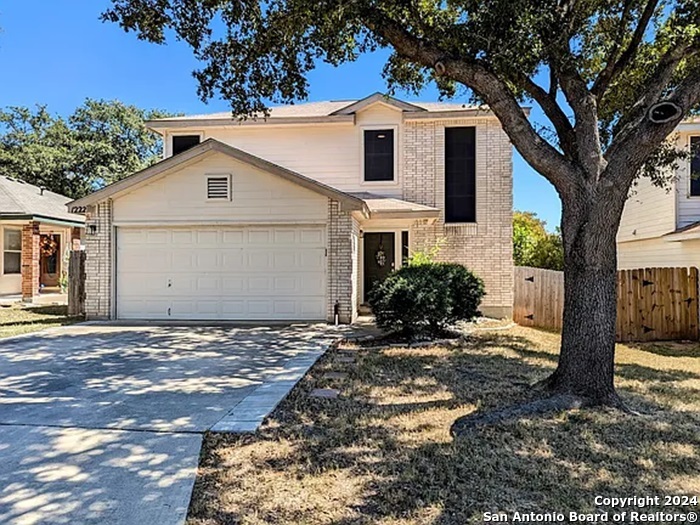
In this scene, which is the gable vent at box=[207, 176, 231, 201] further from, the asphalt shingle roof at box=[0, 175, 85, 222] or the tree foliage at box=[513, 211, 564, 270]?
the tree foliage at box=[513, 211, 564, 270]

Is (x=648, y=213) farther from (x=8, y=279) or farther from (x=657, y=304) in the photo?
(x=8, y=279)

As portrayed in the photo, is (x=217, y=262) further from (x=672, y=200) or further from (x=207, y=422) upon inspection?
(x=672, y=200)

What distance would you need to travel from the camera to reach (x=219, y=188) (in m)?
11.7

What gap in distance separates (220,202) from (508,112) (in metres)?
7.86

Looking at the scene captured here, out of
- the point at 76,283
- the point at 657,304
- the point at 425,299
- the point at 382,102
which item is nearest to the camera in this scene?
the point at 425,299

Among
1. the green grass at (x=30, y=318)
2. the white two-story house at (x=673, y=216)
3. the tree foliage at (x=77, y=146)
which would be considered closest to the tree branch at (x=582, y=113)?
the white two-story house at (x=673, y=216)

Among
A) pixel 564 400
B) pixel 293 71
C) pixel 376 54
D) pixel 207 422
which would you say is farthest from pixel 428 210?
pixel 207 422

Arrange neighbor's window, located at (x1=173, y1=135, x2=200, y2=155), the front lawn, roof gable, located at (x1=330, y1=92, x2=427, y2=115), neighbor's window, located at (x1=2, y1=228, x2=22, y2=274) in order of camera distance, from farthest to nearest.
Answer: neighbor's window, located at (x1=2, y1=228, x2=22, y2=274) < neighbor's window, located at (x1=173, y1=135, x2=200, y2=155) < roof gable, located at (x1=330, y1=92, x2=427, y2=115) < the front lawn

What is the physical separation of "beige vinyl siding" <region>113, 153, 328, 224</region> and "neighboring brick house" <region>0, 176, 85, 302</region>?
6.64 m

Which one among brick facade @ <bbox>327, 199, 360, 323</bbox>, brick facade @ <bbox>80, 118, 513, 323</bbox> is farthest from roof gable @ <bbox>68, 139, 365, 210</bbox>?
brick facade @ <bbox>80, 118, 513, 323</bbox>

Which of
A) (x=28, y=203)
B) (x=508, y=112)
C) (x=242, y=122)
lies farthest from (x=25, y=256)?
(x=508, y=112)

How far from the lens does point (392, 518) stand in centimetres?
296

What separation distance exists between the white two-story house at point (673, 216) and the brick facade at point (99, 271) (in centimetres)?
1328

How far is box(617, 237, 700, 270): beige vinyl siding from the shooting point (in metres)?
12.4
